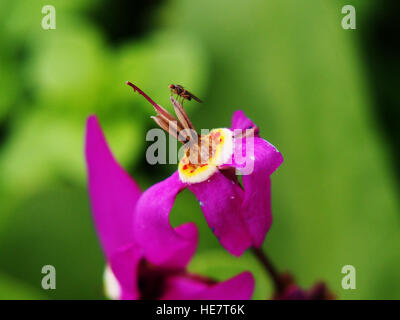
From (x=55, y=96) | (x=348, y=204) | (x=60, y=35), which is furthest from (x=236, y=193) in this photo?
(x=60, y=35)

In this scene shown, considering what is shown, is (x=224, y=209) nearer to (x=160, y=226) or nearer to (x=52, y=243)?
(x=160, y=226)

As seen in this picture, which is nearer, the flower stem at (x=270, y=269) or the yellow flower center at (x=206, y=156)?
the yellow flower center at (x=206, y=156)

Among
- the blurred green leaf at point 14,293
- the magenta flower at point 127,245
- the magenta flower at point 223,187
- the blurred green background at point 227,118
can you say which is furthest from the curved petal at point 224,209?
the blurred green leaf at point 14,293

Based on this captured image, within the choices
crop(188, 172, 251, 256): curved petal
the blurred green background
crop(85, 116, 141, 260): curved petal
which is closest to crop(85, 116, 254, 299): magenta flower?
crop(85, 116, 141, 260): curved petal

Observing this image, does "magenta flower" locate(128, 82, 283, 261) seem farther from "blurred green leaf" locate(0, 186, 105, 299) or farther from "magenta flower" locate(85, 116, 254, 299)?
"blurred green leaf" locate(0, 186, 105, 299)

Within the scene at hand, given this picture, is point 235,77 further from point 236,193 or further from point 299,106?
point 236,193

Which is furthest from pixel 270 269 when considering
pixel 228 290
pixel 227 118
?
pixel 227 118

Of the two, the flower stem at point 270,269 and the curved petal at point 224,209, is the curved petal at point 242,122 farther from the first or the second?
the flower stem at point 270,269
